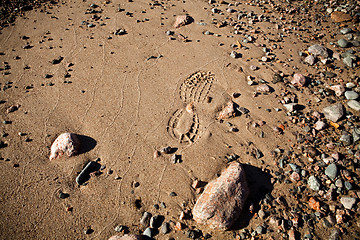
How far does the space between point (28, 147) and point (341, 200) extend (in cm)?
494

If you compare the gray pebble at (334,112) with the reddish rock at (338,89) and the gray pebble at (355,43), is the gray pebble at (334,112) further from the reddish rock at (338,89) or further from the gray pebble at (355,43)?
the gray pebble at (355,43)

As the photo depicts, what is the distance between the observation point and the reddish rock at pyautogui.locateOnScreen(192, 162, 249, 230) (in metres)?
2.80

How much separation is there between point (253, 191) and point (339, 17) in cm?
525

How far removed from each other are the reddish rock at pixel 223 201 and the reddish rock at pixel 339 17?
5118 mm

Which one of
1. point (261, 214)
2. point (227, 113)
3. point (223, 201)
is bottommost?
point (261, 214)

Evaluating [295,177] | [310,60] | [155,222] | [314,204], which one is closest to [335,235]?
[314,204]

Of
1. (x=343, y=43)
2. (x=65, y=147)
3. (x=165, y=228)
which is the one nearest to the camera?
(x=165, y=228)

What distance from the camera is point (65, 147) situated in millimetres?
3506

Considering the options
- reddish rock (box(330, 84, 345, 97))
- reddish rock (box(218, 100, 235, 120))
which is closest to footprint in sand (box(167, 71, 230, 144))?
reddish rock (box(218, 100, 235, 120))

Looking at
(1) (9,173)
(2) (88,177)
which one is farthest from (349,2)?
(1) (9,173)

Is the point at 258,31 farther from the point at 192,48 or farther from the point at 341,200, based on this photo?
the point at 341,200

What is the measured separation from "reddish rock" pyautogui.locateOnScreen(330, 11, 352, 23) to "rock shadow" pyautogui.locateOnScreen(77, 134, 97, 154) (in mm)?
6438

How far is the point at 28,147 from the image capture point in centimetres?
365

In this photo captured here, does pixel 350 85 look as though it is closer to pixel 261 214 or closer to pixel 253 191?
pixel 253 191
